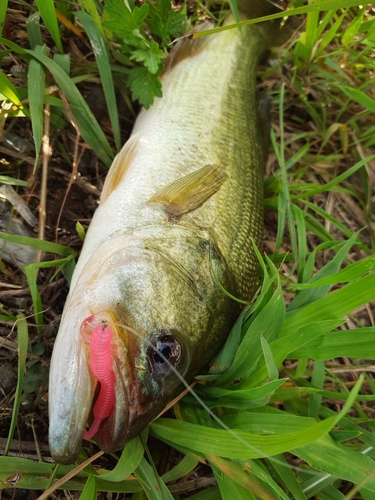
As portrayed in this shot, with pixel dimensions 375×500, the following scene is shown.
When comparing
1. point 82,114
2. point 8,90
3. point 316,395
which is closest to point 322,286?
point 316,395

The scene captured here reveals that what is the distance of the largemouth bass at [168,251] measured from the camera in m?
1.54

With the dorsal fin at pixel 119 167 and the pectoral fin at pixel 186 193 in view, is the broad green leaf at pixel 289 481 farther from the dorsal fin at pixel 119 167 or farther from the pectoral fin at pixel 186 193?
the dorsal fin at pixel 119 167

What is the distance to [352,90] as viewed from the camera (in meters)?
2.86

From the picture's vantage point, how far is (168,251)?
1916mm

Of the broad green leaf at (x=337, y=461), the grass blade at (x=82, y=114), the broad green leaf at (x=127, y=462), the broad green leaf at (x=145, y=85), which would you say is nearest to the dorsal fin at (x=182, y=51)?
the broad green leaf at (x=145, y=85)

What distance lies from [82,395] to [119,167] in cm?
132

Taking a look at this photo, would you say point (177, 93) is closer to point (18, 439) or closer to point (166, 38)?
point (166, 38)

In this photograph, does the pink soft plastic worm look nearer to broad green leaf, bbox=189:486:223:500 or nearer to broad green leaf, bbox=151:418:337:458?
broad green leaf, bbox=151:418:337:458

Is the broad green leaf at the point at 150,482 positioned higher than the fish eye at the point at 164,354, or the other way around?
the fish eye at the point at 164,354

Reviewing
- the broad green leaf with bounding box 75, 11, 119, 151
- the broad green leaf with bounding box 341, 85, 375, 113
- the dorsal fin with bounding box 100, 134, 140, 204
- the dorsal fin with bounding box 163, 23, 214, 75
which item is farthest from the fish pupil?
the broad green leaf with bounding box 341, 85, 375, 113

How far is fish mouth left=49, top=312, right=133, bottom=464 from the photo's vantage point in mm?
1508

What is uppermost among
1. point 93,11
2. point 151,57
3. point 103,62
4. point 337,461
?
point 93,11

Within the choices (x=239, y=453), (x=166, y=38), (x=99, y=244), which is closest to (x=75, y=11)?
(x=166, y=38)

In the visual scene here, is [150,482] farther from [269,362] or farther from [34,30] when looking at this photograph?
[34,30]
